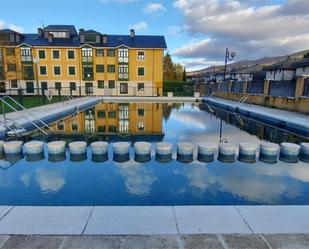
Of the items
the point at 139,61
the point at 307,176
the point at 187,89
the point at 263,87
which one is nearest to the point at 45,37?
the point at 139,61

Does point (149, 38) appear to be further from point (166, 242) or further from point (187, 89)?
point (166, 242)

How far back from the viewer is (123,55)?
105 ft

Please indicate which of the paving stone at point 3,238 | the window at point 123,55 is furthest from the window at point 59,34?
the paving stone at point 3,238

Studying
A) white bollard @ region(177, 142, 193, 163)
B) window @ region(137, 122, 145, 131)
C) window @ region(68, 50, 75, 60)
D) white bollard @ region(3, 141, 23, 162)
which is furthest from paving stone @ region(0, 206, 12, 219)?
window @ region(68, 50, 75, 60)

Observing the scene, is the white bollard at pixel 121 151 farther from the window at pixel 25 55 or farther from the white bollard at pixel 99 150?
the window at pixel 25 55

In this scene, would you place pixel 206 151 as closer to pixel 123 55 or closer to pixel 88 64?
pixel 123 55

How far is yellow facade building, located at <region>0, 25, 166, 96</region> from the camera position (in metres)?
31.6

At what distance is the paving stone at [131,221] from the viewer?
2.54 m

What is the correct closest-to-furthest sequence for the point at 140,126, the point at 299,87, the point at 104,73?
1. the point at 140,126
2. the point at 299,87
3. the point at 104,73

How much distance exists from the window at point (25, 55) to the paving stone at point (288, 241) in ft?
119

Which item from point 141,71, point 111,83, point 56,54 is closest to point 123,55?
point 141,71

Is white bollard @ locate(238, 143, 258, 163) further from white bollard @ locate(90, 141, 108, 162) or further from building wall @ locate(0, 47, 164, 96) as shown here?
building wall @ locate(0, 47, 164, 96)

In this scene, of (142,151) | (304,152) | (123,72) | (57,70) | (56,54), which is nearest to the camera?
(142,151)

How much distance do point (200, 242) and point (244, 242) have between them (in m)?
0.44
